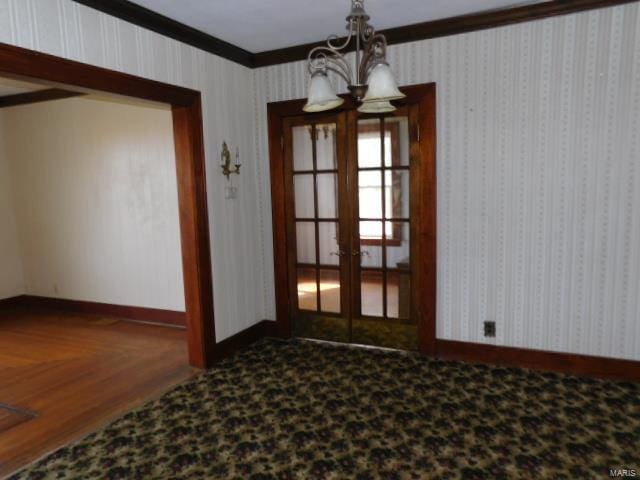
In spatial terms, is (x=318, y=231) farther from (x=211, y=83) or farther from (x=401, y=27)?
(x=401, y=27)

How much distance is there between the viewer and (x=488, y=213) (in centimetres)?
367

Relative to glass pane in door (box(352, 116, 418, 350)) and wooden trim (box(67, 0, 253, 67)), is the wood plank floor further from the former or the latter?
wooden trim (box(67, 0, 253, 67))

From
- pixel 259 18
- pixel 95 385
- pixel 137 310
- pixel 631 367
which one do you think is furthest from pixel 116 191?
pixel 631 367

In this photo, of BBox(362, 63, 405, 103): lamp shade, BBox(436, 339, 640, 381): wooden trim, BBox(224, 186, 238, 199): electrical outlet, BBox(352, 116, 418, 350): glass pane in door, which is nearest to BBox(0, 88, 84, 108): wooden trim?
BBox(224, 186, 238, 199): electrical outlet

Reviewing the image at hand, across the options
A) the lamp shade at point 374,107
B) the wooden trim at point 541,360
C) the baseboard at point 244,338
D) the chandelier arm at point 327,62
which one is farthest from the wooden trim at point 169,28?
the wooden trim at point 541,360

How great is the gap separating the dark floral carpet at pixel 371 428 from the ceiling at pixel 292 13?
2.76 meters

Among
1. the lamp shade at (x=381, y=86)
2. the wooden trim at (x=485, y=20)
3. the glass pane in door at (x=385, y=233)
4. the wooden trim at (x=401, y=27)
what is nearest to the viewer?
the lamp shade at (x=381, y=86)

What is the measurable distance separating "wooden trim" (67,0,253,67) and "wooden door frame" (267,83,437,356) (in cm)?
55

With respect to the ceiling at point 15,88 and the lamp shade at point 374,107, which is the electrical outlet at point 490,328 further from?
the ceiling at point 15,88

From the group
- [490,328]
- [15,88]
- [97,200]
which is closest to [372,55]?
[490,328]

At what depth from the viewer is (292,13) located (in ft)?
11.1

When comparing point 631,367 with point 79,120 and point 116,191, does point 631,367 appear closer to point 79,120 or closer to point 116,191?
point 116,191

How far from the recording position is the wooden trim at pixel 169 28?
119 inches

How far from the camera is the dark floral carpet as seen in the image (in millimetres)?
2482
